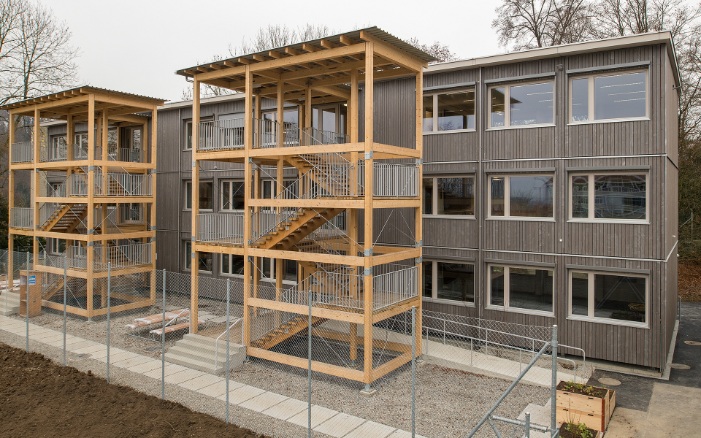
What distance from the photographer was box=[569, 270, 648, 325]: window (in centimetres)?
1576

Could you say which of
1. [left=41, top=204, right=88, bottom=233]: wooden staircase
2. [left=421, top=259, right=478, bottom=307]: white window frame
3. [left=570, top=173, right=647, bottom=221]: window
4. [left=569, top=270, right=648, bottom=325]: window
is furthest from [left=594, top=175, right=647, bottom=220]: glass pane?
[left=41, top=204, right=88, bottom=233]: wooden staircase

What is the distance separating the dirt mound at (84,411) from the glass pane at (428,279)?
9.84 meters

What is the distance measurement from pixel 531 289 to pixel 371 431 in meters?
8.57

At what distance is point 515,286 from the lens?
17766 mm

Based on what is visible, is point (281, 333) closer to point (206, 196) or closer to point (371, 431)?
point (371, 431)

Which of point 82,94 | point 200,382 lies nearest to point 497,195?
point 200,382

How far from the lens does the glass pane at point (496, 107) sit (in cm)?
1805

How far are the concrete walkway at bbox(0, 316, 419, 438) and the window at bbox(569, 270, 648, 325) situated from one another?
328 inches

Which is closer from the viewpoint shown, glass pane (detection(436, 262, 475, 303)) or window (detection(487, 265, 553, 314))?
window (detection(487, 265, 553, 314))

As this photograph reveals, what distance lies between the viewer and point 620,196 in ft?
52.6

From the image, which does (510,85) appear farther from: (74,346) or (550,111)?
(74,346)

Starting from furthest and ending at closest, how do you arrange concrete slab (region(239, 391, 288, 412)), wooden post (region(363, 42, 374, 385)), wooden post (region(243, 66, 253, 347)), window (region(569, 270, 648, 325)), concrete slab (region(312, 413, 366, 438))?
wooden post (region(243, 66, 253, 347))
window (region(569, 270, 648, 325))
wooden post (region(363, 42, 374, 385))
concrete slab (region(239, 391, 288, 412))
concrete slab (region(312, 413, 366, 438))

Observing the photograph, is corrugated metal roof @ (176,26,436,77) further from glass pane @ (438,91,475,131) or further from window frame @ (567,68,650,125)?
window frame @ (567,68,650,125)

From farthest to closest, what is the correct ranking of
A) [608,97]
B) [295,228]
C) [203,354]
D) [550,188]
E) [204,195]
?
[204,195] < [550,188] < [608,97] < [203,354] < [295,228]
